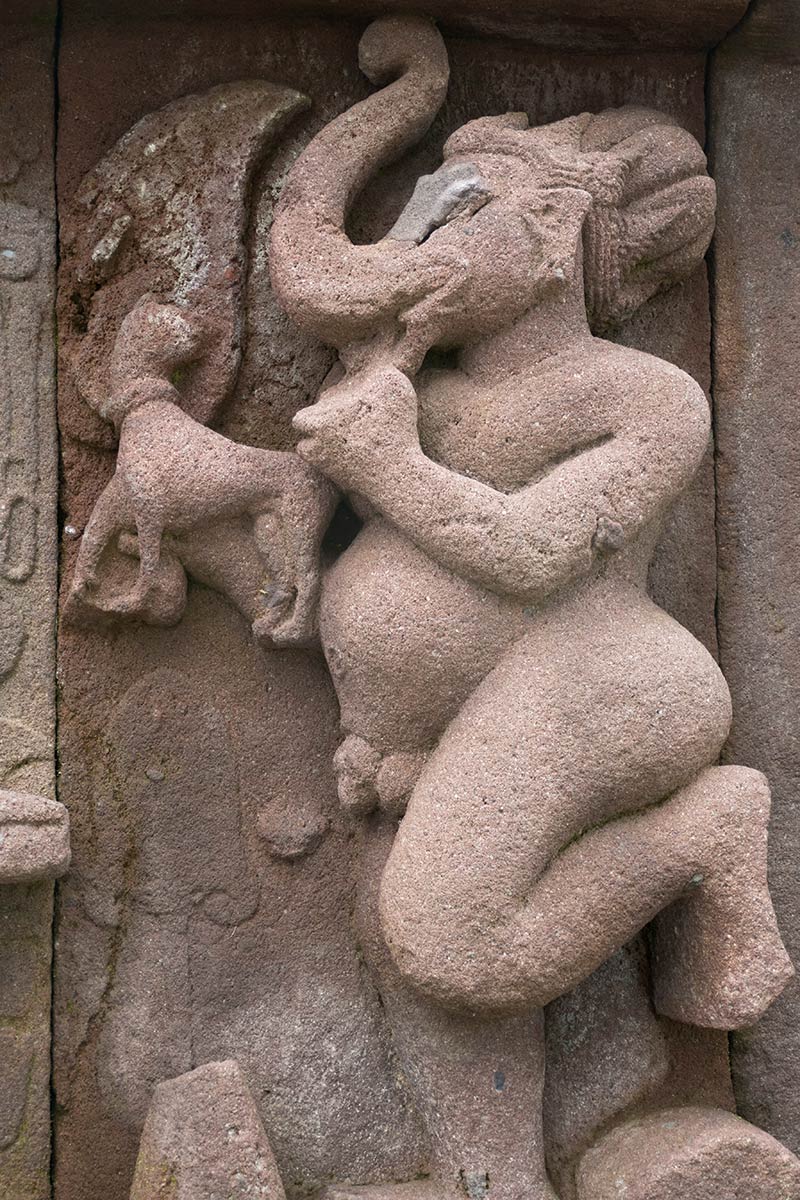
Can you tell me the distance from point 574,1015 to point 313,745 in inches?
31.4

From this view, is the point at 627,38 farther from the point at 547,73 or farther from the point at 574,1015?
the point at 574,1015

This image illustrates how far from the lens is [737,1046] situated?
9.97 feet

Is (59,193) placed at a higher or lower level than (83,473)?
higher

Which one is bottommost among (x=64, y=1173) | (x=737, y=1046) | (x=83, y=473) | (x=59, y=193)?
(x=64, y=1173)

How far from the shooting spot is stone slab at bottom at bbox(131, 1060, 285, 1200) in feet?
8.30

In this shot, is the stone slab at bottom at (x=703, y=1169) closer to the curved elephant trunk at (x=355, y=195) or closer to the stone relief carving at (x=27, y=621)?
the stone relief carving at (x=27, y=621)

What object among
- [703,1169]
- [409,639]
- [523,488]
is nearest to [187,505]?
[409,639]

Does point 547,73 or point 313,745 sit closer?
point 313,745

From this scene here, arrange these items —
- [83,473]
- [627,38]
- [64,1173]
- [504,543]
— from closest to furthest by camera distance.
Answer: [504,543]
[64,1173]
[83,473]
[627,38]

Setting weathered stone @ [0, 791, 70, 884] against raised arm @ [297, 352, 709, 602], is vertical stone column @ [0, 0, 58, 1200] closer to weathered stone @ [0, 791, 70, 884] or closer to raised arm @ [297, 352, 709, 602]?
weathered stone @ [0, 791, 70, 884]

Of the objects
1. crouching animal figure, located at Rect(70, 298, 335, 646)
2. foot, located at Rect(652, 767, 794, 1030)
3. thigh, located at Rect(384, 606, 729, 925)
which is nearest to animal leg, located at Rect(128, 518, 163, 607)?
crouching animal figure, located at Rect(70, 298, 335, 646)

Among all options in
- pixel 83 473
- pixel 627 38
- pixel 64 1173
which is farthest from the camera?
pixel 627 38

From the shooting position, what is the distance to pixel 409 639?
266 centimetres

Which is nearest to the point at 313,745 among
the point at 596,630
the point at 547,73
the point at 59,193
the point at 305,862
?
the point at 305,862
